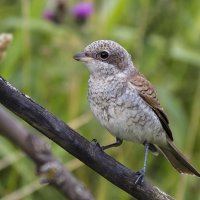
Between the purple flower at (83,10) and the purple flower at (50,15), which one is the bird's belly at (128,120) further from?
the purple flower at (50,15)

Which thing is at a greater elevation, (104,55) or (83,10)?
(104,55)

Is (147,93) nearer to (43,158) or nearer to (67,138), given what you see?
(43,158)

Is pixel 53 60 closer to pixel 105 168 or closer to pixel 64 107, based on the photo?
pixel 64 107

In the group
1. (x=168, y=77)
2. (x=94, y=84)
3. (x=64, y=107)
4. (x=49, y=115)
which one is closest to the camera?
(x=49, y=115)

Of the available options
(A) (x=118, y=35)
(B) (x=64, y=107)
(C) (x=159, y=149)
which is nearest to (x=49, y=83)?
(B) (x=64, y=107)

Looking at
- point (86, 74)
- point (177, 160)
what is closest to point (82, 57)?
point (177, 160)
